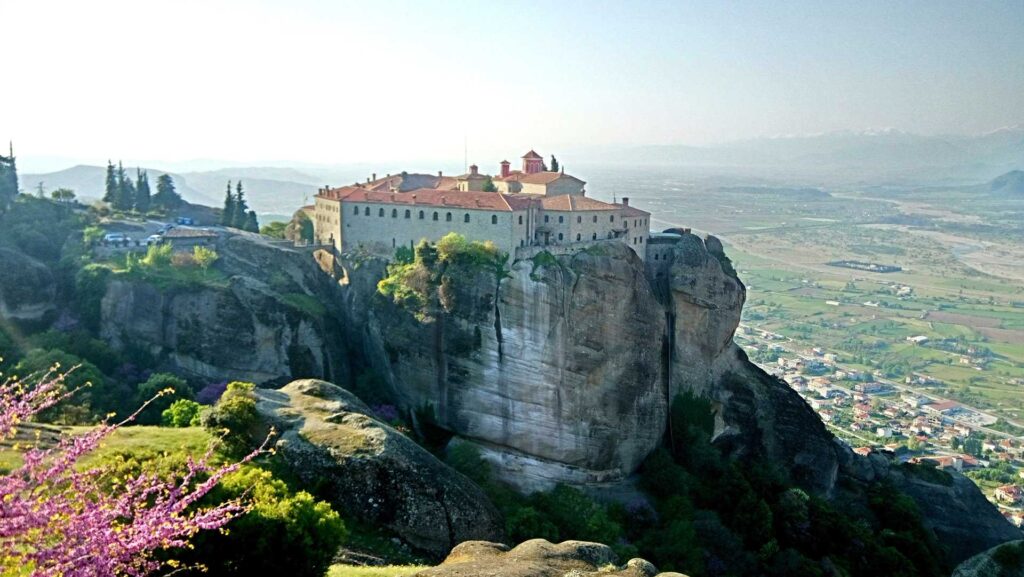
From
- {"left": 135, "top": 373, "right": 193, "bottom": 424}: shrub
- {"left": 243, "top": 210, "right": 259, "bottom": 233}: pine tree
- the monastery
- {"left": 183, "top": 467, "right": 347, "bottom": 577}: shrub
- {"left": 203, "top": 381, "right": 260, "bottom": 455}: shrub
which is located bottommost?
{"left": 135, "top": 373, "right": 193, "bottom": 424}: shrub

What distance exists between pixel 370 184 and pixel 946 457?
56254mm

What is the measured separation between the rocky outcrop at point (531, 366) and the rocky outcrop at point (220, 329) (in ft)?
17.3

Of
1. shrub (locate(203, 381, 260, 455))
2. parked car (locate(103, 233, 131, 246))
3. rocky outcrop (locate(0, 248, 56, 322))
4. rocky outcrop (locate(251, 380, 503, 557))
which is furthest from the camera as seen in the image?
parked car (locate(103, 233, 131, 246))

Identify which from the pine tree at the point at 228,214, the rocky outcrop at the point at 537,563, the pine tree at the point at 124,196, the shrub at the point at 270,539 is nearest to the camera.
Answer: the rocky outcrop at the point at 537,563

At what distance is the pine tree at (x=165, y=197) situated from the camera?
66.3 meters

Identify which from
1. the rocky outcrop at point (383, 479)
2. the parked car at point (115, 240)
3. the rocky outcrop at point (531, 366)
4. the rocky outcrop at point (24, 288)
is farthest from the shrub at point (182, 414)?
the parked car at point (115, 240)

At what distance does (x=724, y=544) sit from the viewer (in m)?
38.8

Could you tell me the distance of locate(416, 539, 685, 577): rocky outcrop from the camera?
44.2ft

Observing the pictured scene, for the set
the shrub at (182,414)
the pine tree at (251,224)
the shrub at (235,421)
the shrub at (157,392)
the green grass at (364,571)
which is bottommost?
the shrub at (157,392)

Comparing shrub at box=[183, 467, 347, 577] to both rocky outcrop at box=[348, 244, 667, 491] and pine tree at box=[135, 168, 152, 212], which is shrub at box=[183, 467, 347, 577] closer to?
rocky outcrop at box=[348, 244, 667, 491]

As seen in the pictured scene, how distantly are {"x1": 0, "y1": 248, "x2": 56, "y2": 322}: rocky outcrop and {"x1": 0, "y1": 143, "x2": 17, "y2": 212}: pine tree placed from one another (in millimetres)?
12119

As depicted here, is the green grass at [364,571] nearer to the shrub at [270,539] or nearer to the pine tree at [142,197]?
the shrub at [270,539]

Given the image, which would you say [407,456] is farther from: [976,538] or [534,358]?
[976,538]

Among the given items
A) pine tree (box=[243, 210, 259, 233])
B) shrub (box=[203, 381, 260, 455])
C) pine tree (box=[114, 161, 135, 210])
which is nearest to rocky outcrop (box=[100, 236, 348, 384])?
pine tree (box=[243, 210, 259, 233])
